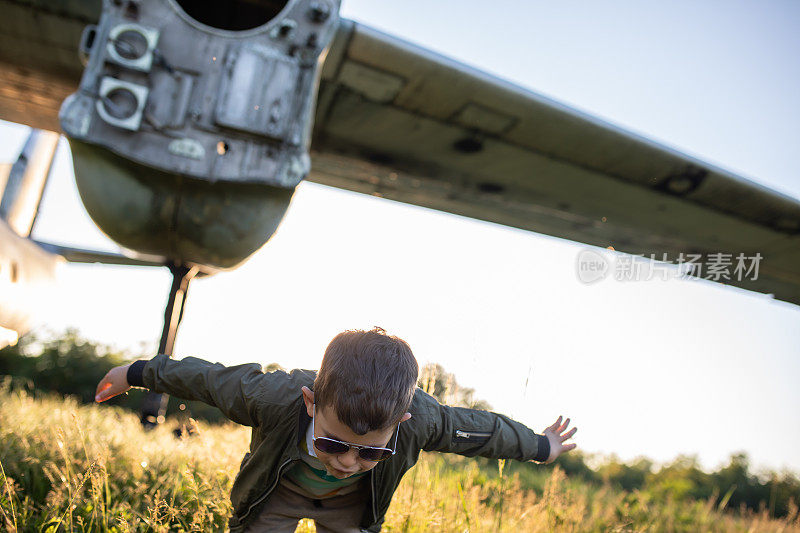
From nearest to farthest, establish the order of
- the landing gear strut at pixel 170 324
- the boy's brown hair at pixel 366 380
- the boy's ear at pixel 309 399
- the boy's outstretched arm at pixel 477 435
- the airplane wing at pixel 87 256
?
1. the boy's brown hair at pixel 366 380
2. the boy's ear at pixel 309 399
3. the boy's outstretched arm at pixel 477 435
4. the landing gear strut at pixel 170 324
5. the airplane wing at pixel 87 256

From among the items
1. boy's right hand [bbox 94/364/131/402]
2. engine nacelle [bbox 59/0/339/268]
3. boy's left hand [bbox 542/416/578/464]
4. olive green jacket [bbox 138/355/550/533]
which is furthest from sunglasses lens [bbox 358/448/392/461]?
engine nacelle [bbox 59/0/339/268]

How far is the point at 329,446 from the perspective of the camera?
170 centimetres

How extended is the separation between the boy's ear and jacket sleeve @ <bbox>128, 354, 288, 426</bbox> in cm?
13

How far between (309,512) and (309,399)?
58cm

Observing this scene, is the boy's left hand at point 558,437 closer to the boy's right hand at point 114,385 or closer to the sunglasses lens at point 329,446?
the sunglasses lens at point 329,446

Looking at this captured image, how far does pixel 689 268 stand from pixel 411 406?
3968mm

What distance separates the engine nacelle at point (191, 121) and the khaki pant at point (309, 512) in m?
1.18

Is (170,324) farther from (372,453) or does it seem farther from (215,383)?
(372,453)

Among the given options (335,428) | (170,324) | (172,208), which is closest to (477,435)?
(335,428)

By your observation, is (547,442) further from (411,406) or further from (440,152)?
(440,152)

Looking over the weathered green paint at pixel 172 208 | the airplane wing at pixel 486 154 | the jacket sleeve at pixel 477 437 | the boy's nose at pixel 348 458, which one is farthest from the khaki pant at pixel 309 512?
the airplane wing at pixel 486 154

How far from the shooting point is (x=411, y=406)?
79.4 inches

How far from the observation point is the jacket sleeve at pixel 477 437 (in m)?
2.03

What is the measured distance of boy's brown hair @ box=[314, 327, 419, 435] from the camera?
169 cm
